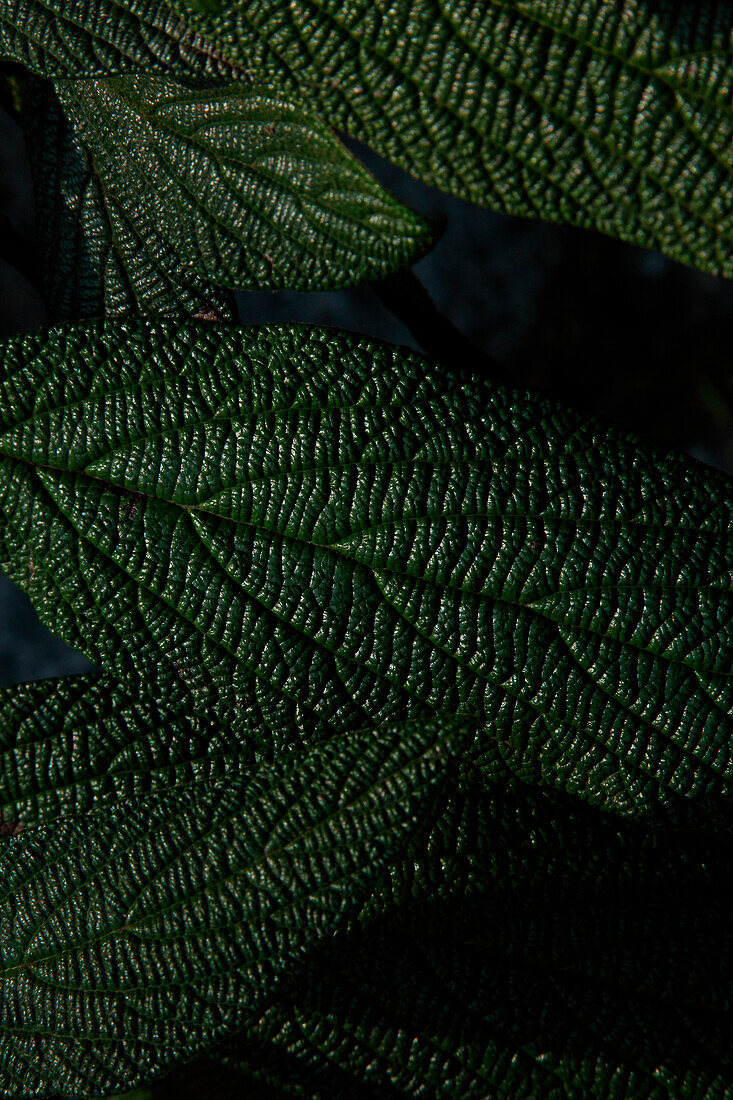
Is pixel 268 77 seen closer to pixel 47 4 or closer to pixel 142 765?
pixel 47 4

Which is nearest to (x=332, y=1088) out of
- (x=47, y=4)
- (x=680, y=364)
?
(x=47, y=4)

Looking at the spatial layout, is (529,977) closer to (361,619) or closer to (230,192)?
(361,619)

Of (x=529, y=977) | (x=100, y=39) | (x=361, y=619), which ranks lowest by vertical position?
(x=529, y=977)

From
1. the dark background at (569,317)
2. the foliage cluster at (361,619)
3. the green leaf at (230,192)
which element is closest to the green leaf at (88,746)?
the foliage cluster at (361,619)

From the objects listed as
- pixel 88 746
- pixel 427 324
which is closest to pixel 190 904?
pixel 88 746

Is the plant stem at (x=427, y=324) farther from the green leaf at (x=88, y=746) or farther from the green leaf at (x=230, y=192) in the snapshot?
the green leaf at (x=88, y=746)
